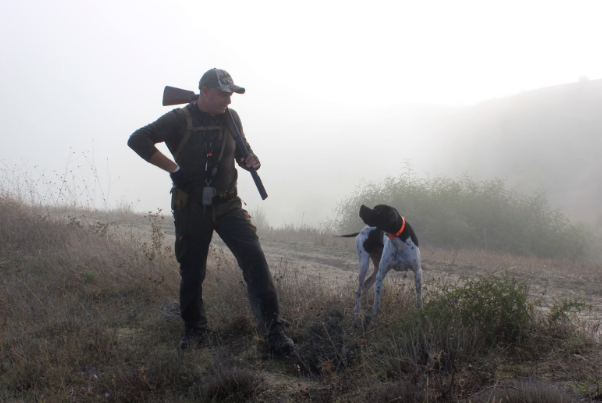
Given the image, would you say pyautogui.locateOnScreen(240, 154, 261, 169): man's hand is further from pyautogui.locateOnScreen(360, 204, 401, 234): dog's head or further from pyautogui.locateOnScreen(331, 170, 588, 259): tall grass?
pyautogui.locateOnScreen(331, 170, 588, 259): tall grass

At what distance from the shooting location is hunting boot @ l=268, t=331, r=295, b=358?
12.5 feet

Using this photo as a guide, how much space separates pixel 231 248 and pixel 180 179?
31.2 inches

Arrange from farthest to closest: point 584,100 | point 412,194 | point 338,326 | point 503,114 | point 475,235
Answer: point 503,114, point 584,100, point 412,194, point 475,235, point 338,326

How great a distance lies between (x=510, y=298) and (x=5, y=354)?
174 inches

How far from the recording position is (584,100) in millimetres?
56406

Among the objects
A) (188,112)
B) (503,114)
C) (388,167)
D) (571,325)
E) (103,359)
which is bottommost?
(103,359)

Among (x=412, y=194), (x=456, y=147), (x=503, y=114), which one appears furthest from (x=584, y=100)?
(x=412, y=194)

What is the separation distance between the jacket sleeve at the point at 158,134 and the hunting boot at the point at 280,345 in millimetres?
1920

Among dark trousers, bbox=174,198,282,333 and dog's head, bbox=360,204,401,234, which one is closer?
dark trousers, bbox=174,198,282,333

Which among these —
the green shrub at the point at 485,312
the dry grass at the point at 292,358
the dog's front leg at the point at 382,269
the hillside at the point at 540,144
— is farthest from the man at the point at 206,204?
the hillside at the point at 540,144

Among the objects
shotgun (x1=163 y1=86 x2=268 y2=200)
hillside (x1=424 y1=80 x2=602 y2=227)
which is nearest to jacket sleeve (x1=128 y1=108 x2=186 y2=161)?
shotgun (x1=163 y1=86 x2=268 y2=200)

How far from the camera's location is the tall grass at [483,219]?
18.0m

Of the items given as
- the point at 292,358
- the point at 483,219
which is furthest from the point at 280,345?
the point at 483,219

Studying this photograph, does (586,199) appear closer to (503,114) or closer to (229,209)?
(503,114)
